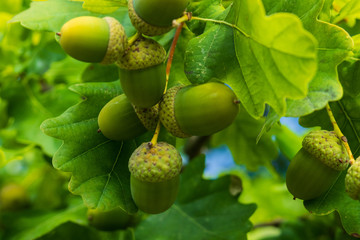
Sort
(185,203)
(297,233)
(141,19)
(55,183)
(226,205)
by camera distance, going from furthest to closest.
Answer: (55,183) → (297,233) → (185,203) → (226,205) → (141,19)

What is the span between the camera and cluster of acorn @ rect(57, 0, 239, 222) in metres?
1.16

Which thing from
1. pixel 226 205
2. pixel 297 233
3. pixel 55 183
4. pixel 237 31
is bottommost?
pixel 55 183

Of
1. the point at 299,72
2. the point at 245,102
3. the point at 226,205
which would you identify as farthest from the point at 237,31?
the point at 226,205

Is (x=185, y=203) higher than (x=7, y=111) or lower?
lower

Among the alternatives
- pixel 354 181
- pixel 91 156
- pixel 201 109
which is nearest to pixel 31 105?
pixel 91 156

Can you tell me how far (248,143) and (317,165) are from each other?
96 centimetres

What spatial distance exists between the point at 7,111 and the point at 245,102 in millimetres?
1312

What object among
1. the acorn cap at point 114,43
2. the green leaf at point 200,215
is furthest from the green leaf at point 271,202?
the acorn cap at point 114,43

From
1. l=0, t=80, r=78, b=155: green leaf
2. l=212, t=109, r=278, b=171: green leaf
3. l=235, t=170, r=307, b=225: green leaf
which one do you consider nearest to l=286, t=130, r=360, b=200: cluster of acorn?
l=212, t=109, r=278, b=171: green leaf

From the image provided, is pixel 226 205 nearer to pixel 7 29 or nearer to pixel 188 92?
pixel 188 92

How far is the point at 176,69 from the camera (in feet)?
5.18

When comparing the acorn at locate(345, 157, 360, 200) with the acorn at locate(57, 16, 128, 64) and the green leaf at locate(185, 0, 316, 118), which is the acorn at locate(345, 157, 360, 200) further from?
the acorn at locate(57, 16, 128, 64)

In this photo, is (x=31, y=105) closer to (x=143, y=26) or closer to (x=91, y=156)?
(x=91, y=156)

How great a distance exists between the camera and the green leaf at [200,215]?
187cm
